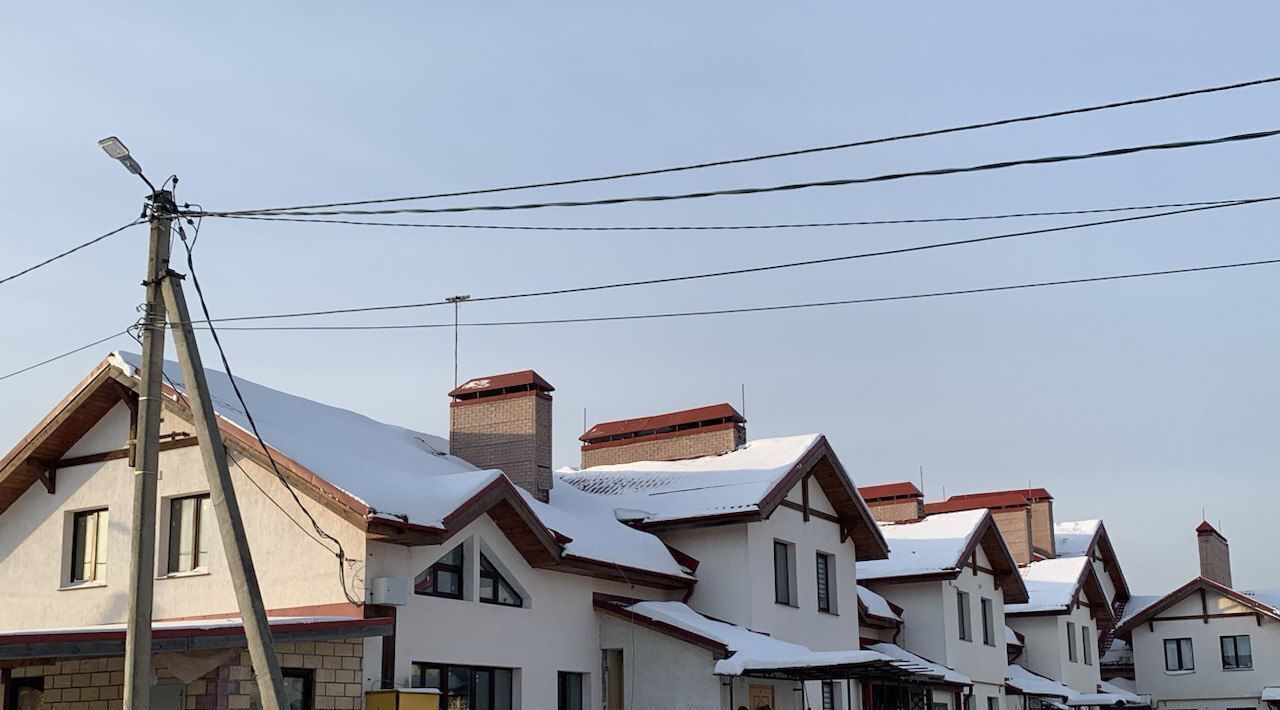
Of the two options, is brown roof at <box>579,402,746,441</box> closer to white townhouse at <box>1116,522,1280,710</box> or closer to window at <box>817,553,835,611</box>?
window at <box>817,553,835,611</box>

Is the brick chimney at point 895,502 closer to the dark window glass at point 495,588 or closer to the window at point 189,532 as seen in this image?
the dark window glass at point 495,588

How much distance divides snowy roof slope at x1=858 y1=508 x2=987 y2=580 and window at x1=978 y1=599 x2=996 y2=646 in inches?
85.1

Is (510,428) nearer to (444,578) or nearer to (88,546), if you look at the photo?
(444,578)

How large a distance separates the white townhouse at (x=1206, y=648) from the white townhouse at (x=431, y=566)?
2457cm

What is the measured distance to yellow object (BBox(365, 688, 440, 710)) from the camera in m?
17.4

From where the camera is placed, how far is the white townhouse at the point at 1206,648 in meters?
47.2

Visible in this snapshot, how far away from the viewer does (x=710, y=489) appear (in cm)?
2631

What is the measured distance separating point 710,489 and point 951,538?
10833 mm

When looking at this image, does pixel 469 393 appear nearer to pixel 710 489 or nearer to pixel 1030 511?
pixel 710 489

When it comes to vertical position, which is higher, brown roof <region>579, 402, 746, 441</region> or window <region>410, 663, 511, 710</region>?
brown roof <region>579, 402, 746, 441</region>

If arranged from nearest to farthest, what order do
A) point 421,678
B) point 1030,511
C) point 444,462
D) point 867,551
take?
point 421,678
point 444,462
point 867,551
point 1030,511

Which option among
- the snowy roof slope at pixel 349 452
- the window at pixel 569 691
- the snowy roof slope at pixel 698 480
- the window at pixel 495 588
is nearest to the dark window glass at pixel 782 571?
the snowy roof slope at pixel 698 480

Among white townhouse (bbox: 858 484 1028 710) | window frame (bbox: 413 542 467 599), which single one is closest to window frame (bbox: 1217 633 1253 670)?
white townhouse (bbox: 858 484 1028 710)

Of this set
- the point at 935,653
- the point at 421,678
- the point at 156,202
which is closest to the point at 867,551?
the point at 935,653
